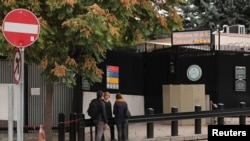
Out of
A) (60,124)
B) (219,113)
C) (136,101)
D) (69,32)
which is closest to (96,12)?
(69,32)

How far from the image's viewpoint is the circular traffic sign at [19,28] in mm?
8898

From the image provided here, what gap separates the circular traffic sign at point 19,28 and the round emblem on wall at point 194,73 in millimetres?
13743

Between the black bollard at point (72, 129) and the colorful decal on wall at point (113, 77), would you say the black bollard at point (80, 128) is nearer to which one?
the black bollard at point (72, 129)

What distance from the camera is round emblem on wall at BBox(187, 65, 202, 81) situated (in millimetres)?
22125

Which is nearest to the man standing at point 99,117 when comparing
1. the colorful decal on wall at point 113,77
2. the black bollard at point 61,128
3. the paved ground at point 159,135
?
the black bollard at point 61,128

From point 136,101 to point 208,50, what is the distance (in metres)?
3.78

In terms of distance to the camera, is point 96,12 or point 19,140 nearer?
point 19,140

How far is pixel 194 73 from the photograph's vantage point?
22.2m

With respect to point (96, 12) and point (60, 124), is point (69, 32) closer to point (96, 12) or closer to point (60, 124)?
point (96, 12)

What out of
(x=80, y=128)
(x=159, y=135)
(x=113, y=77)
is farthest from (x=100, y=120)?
(x=113, y=77)

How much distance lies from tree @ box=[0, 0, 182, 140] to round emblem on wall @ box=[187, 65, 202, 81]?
7.64 m

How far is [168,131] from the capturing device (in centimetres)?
1866

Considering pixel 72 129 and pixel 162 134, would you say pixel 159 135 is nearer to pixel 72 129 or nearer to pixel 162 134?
pixel 162 134

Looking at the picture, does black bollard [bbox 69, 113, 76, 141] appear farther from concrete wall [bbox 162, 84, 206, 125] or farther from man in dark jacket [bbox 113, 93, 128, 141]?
concrete wall [bbox 162, 84, 206, 125]
